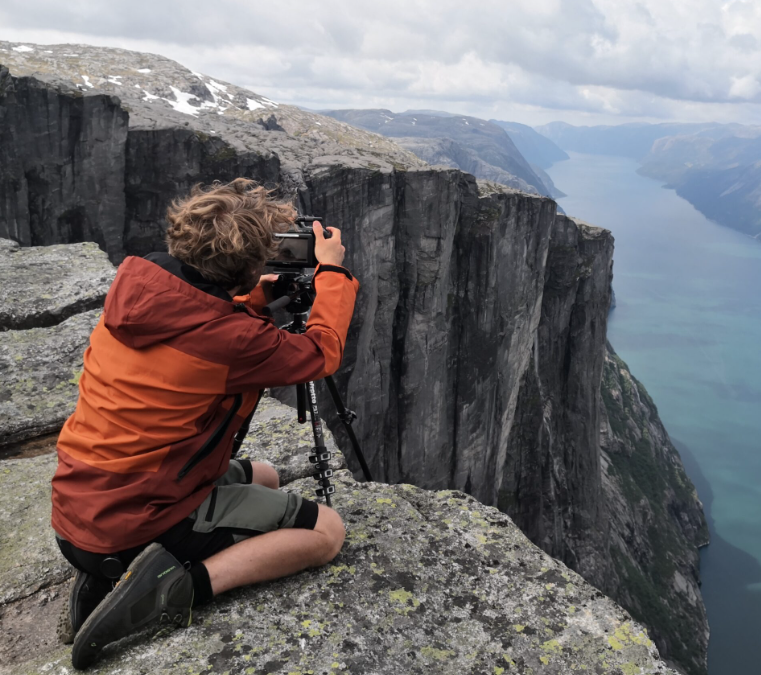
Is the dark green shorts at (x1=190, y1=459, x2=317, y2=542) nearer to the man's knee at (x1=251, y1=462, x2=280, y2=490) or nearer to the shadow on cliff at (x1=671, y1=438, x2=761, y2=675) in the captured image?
the man's knee at (x1=251, y1=462, x2=280, y2=490)

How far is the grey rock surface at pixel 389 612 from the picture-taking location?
373 cm

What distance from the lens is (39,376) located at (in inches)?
281

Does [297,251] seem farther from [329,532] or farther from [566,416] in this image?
[566,416]

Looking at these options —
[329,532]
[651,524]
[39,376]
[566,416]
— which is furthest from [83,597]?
[651,524]

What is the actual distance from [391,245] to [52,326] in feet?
114

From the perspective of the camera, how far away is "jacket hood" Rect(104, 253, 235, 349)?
11.7 feet

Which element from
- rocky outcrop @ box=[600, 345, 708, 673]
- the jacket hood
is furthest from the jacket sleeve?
rocky outcrop @ box=[600, 345, 708, 673]

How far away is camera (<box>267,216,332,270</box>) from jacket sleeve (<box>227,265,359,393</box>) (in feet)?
0.75

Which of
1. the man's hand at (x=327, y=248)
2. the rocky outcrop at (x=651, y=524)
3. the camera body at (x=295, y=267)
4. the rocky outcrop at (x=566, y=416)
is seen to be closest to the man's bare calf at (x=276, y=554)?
the camera body at (x=295, y=267)

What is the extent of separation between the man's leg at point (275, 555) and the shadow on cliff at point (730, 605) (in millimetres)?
107951

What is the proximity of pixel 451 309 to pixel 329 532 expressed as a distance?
46.1 m

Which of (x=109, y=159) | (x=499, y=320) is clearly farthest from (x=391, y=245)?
(x=109, y=159)

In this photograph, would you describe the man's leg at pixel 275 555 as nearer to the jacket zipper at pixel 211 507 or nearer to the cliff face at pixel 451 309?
the jacket zipper at pixel 211 507

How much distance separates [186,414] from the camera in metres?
3.77
